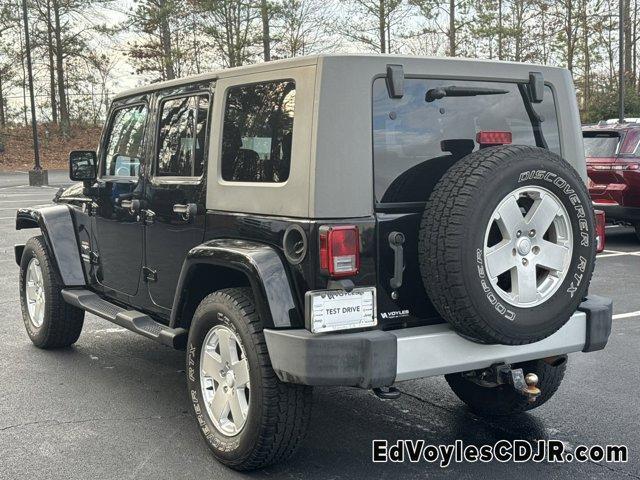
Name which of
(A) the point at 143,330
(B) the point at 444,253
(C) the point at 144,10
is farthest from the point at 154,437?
(C) the point at 144,10

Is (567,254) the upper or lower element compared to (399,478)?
upper

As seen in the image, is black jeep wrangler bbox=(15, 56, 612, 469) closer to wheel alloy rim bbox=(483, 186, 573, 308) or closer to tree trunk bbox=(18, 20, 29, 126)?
wheel alloy rim bbox=(483, 186, 573, 308)

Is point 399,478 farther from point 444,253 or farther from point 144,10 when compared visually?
point 144,10

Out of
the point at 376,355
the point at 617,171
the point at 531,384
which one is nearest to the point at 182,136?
the point at 376,355

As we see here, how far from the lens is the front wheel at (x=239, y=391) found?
3.31 m

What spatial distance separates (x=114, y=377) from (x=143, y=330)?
0.98m

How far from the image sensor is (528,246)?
329 centimetres

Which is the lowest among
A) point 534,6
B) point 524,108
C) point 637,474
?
point 637,474

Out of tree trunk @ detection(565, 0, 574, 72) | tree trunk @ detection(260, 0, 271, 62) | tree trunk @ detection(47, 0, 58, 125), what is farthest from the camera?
tree trunk @ detection(47, 0, 58, 125)

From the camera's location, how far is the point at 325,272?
10.4ft

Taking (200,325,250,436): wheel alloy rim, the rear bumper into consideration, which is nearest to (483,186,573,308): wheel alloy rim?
the rear bumper

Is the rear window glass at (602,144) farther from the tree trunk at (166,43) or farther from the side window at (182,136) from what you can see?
the tree trunk at (166,43)

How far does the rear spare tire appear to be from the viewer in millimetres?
3125

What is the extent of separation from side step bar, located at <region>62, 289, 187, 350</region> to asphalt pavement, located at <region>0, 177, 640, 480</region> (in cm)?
49
